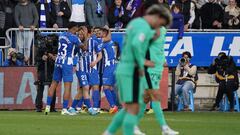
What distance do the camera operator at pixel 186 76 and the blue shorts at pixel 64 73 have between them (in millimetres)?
5486

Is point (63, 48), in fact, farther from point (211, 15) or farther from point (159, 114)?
point (211, 15)

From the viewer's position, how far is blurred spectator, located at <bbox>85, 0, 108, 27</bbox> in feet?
86.4

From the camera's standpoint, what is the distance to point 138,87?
11.5 meters

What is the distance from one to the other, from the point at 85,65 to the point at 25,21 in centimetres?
445

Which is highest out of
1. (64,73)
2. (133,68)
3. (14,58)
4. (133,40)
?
(133,40)

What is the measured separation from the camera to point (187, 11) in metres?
27.1

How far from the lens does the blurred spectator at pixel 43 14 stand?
2625 centimetres


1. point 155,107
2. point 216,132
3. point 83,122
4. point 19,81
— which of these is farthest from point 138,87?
point 19,81

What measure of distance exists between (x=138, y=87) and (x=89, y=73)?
11315 mm

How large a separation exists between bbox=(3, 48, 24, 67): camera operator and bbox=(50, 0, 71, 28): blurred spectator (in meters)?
1.57

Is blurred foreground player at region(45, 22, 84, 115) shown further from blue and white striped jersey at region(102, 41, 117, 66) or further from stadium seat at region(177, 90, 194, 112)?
stadium seat at region(177, 90, 194, 112)

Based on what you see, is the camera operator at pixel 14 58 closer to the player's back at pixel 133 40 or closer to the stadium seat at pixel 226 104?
Result: the stadium seat at pixel 226 104

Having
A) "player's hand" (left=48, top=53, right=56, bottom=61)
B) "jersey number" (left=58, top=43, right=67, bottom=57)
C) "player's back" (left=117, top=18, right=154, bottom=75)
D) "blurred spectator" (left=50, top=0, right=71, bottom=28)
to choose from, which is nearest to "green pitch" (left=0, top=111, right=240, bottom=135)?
"jersey number" (left=58, top=43, right=67, bottom=57)

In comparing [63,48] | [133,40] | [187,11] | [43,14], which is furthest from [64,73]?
[133,40]
